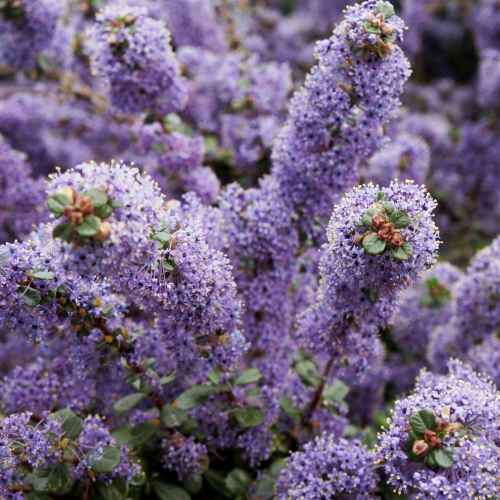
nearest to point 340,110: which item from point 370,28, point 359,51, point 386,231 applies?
point 359,51

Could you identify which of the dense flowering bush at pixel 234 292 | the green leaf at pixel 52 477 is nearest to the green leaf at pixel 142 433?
the dense flowering bush at pixel 234 292

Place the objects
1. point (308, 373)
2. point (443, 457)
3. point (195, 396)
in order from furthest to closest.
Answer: point (308, 373) < point (195, 396) < point (443, 457)

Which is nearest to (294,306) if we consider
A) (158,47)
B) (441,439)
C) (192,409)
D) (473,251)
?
(192,409)

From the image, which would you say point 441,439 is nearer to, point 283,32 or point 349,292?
point 349,292

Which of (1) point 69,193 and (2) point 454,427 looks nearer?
(1) point 69,193

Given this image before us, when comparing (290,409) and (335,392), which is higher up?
(335,392)

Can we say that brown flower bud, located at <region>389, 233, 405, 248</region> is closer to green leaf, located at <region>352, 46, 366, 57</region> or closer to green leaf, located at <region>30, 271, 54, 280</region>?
green leaf, located at <region>352, 46, 366, 57</region>

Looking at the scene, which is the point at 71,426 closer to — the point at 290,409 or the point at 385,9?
the point at 290,409

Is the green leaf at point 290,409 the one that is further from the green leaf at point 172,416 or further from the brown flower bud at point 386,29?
the brown flower bud at point 386,29
